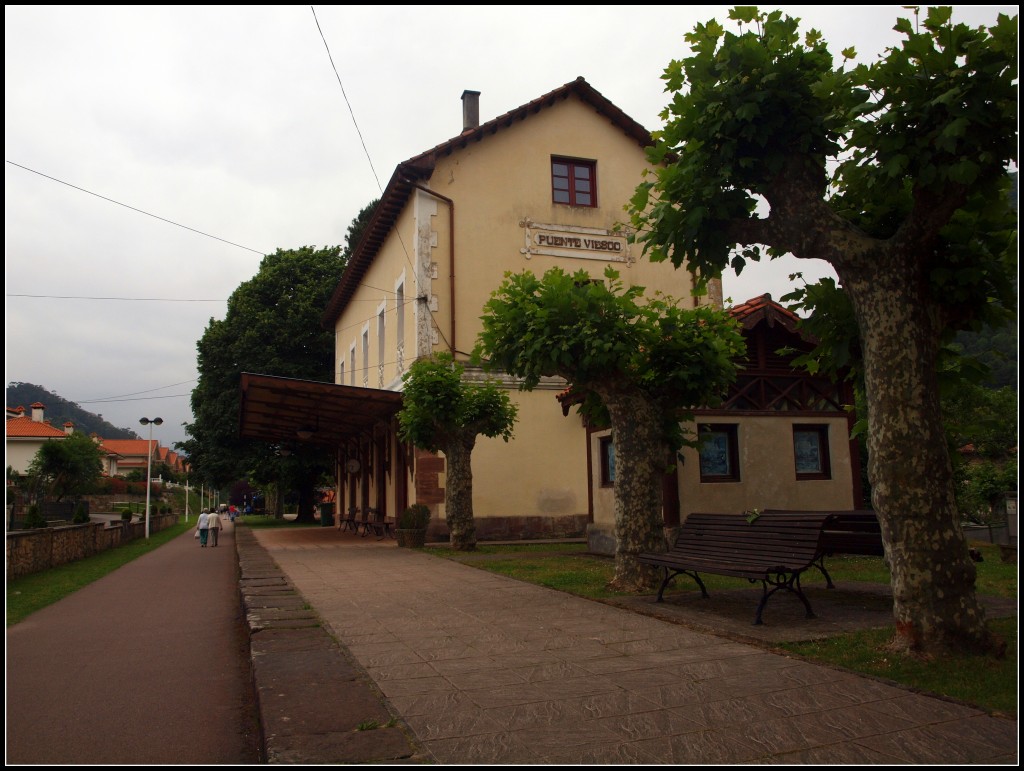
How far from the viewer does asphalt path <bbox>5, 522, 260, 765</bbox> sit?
4.34m

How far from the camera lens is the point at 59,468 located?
1690 inches

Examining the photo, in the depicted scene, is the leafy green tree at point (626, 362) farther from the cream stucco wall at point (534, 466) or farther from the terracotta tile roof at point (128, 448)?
the terracotta tile roof at point (128, 448)

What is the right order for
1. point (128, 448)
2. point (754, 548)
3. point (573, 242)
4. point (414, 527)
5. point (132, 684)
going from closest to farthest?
point (132, 684) < point (754, 548) < point (414, 527) < point (573, 242) < point (128, 448)

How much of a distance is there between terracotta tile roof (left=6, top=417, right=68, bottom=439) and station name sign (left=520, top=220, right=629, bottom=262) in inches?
1838

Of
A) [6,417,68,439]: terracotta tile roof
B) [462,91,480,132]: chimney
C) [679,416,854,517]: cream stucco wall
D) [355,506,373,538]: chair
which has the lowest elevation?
[355,506,373,538]: chair

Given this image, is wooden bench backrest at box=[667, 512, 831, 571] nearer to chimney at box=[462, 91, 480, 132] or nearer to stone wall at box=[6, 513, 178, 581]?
stone wall at box=[6, 513, 178, 581]

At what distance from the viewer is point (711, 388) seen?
9.63 meters

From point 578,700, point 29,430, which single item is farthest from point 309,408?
point 29,430

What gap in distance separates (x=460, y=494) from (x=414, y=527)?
7.21 ft

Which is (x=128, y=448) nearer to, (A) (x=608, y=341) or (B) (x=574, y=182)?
(B) (x=574, y=182)

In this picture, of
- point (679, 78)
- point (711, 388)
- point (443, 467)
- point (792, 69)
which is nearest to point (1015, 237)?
point (792, 69)

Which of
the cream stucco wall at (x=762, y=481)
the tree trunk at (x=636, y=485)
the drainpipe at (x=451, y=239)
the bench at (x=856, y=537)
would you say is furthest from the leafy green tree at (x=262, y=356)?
the bench at (x=856, y=537)

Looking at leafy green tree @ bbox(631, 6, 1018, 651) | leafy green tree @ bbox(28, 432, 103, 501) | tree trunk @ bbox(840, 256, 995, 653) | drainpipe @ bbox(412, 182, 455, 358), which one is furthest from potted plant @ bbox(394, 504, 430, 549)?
leafy green tree @ bbox(28, 432, 103, 501)

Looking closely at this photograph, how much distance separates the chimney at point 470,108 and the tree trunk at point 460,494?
1110 cm
